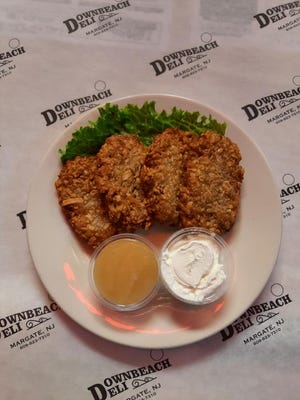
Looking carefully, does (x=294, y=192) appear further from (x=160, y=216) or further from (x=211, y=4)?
(x=211, y=4)

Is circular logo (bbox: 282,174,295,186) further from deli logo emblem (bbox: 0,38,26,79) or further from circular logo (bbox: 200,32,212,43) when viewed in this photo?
deli logo emblem (bbox: 0,38,26,79)

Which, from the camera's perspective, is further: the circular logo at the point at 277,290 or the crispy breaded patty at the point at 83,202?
the circular logo at the point at 277,290

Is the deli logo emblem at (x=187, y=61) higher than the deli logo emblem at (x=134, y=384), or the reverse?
the deli logo emblem at (x=187, y=61)

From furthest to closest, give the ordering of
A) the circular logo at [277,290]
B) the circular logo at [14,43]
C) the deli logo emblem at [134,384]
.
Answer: the circular logo at [14,43] < the circular logo at [277,290] < the deli logo emblem at [134,384]

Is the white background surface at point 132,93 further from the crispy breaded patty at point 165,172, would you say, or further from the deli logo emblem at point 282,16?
the crispy breaded patty at point 165,172

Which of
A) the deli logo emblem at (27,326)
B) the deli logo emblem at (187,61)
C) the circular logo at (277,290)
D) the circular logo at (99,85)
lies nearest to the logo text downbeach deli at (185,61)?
the deli logo emblem at (187,61)

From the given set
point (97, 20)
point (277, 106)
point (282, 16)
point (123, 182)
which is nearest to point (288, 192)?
point (277, 106)

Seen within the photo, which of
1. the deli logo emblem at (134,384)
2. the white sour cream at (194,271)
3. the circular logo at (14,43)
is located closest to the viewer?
the white sour cream at (194,271)

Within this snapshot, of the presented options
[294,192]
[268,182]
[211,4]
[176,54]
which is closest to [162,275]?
[268,182]
